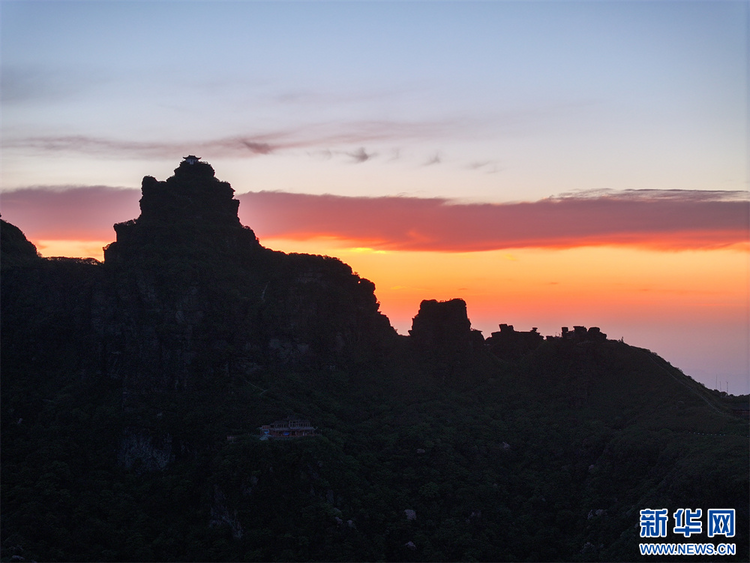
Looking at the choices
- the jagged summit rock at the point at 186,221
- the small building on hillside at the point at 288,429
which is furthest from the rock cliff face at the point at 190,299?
the small building on hillside at the point at 288,429

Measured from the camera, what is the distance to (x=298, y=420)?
11544cm

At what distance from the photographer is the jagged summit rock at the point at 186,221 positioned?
425 feet

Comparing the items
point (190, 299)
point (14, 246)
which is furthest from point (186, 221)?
point (14, 246)

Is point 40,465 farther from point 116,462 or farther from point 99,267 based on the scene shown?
point 99,267

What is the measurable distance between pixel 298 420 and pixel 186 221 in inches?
1149

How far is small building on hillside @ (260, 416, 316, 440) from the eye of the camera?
11319 centimetres

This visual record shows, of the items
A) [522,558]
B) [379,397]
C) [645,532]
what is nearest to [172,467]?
[379,397]

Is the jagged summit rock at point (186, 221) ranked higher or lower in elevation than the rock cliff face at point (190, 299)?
higher

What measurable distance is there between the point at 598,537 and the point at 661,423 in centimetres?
1635

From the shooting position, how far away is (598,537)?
104438mm

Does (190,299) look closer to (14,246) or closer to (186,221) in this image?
(186,221)

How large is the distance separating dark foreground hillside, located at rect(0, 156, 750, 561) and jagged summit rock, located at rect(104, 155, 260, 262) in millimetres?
213

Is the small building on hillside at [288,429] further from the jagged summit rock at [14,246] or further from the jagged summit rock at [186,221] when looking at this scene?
the jagged summit rock at [14,246]

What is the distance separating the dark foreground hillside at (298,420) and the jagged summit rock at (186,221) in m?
0.21
